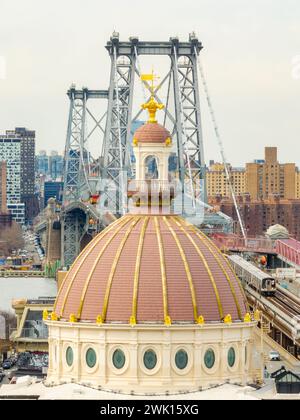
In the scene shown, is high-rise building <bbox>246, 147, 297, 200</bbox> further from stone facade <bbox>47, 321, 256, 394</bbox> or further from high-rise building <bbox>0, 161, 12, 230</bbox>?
stone facade <bbox>47, 321, 256, 394</bbox>

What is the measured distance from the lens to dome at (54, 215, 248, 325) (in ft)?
113

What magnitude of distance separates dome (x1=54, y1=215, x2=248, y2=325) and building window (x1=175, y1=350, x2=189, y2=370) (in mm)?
469

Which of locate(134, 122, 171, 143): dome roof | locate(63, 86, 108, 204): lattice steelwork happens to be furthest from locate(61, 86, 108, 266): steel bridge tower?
locate(134, 122, 171, 143): dome roof

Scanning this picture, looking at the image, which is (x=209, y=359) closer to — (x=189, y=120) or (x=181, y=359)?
(x=181, y=359)

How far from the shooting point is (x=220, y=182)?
12662 centimetres

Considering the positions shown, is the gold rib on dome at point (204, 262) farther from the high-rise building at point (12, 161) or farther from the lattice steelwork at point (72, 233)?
the lattice steelwork at point (72, 233)

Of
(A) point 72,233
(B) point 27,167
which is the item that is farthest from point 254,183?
(B) point 27,167

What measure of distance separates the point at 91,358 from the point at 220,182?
9211 centimetres

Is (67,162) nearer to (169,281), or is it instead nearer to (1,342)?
(1,342)

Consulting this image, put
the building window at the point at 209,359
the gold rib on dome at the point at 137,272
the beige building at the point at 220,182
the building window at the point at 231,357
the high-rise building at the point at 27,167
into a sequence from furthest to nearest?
the beige building at the point at 220,182 < the high-rise building at the point at 27,167 < the building window at the point at 231,357 < the building window at the point at 209,359 < the gold rib on dome at the point at 137,272

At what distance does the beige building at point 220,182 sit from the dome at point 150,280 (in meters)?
80.7

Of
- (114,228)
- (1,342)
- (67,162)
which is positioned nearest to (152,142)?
(114,228)

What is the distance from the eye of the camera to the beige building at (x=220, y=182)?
119 metres

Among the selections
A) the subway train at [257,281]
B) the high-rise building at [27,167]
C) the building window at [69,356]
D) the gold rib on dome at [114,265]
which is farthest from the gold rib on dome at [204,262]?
the high-rise building at [27,167]
